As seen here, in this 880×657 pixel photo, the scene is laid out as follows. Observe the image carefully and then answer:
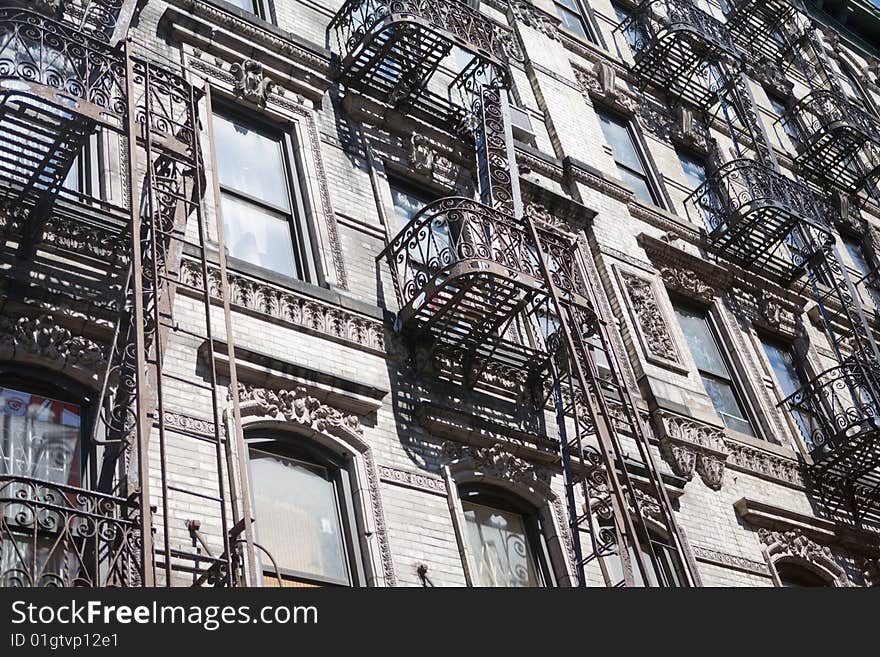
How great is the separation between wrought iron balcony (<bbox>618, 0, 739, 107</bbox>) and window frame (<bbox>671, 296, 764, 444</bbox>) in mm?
5688

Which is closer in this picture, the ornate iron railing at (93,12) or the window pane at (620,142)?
the ornate iron railing at (93,12)

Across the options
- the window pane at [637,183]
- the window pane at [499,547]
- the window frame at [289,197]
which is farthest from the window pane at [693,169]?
the window pane at [499,547]

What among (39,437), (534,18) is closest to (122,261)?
(39,437)

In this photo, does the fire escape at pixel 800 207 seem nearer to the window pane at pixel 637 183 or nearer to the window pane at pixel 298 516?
the window pane at pixel 637 183

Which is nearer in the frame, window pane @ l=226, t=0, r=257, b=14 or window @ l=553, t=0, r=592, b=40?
window pane @ l=226, t=0, r=257, b=14

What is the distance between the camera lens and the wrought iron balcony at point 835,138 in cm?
2419

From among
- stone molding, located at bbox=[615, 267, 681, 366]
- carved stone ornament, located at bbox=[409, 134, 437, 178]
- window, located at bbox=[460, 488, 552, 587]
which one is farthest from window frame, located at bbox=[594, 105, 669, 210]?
window, located at bbox=[460, 488, 552, 587]

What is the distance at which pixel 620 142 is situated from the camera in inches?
808

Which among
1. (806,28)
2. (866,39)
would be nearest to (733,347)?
(806,28)

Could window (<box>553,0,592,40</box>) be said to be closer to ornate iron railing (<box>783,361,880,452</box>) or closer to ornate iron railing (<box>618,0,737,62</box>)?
ornate iron railing (<box>618,0,737,62</box>)

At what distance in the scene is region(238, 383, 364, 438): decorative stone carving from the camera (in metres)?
11.2

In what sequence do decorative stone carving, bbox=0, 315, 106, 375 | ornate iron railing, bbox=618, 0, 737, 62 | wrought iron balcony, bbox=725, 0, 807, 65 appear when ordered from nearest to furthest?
decorative stone carving, bbox=0, 315, 106, 375 < ornate iron railing, bbox=618, 0, 737, 62 < wrought iron balcony, bbox=725, 0, 807, 65

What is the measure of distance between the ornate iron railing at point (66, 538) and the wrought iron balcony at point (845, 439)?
1082cm

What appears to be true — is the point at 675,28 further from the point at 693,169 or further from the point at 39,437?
the point at 39,437
